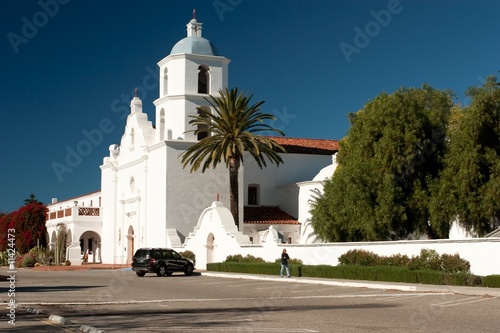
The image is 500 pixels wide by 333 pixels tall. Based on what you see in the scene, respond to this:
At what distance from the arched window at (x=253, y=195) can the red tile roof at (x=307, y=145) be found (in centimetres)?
426

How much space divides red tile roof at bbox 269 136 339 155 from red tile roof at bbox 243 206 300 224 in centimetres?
565

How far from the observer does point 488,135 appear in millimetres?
37812

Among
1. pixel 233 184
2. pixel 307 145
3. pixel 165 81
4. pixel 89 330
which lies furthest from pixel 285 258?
pixel 307 145

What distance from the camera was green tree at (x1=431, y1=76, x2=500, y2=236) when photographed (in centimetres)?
3688

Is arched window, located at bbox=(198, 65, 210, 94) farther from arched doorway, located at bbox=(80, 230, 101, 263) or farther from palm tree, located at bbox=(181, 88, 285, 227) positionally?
arched doorway, located at bbox=(80, 230, 101, 263)

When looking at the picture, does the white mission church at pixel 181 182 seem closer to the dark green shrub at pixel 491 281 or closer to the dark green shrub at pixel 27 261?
the dark green shrub at pixel 27 261

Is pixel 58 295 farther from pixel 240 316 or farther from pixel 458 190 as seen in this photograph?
pixel 458 190

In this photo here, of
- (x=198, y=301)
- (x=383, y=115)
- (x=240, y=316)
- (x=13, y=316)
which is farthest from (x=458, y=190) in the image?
(x=13, y=316)

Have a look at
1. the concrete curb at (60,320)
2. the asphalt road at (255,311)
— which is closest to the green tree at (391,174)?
the asphalt road at (255,311)

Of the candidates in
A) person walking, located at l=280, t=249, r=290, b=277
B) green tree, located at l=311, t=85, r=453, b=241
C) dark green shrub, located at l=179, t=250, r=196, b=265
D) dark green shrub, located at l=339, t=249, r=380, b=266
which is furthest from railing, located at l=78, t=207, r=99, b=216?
dark green shrub, located at l=339, t=249, r=380, b=266

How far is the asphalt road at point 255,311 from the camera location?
14562 millimetres

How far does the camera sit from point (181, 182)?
2105 inches

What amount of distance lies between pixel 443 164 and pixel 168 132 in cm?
2218

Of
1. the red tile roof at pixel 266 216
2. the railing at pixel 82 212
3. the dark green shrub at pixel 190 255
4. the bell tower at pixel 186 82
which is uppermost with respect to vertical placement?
the bell tower at pixel 186 82
